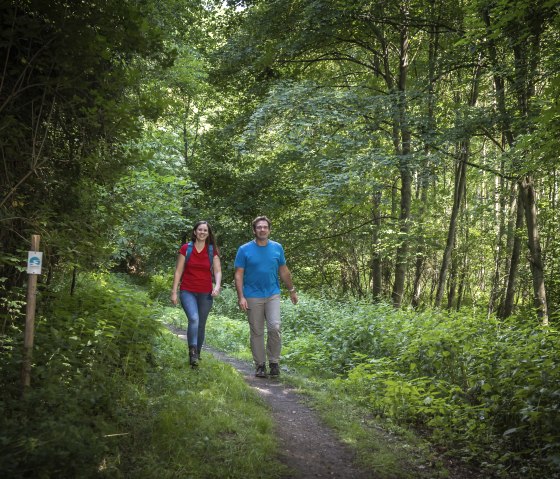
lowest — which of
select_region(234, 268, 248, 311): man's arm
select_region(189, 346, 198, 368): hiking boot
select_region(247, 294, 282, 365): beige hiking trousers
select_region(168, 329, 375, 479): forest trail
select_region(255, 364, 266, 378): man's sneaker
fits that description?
select_region(168, 329, 375, 479): forest trail

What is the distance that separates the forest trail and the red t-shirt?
1.61m

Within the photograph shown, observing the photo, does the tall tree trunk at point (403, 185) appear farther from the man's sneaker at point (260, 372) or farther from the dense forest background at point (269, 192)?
the man's sneaker at point (260, 372)

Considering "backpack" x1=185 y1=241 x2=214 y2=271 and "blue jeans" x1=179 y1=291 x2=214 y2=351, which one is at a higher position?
"backpack" x1=185 y1=241 x2=214 y2=271

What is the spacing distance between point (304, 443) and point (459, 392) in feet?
7.57

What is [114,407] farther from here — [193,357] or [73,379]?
[193,357]

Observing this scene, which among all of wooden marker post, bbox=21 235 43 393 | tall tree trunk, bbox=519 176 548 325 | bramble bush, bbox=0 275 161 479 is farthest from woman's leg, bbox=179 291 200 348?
tall tree trunk, bbox=519 176 548 325

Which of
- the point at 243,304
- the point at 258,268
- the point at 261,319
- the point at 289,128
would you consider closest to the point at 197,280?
the point at 243,304

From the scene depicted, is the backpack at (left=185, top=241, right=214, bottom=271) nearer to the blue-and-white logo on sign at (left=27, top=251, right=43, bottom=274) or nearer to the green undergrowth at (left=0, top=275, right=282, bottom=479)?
the green undergrowth at (left=0, top=275, right=282, bottom=479)

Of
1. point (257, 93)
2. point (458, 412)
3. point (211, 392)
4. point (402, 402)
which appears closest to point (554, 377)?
point (458, 412)

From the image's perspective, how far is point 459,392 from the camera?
5.91 m

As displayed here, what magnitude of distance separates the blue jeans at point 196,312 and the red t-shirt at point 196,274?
9 centimetres

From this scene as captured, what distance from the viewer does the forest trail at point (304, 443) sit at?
13.4ft

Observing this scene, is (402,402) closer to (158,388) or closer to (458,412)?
(458,412)

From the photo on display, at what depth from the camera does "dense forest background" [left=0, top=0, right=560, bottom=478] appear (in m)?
4.15
